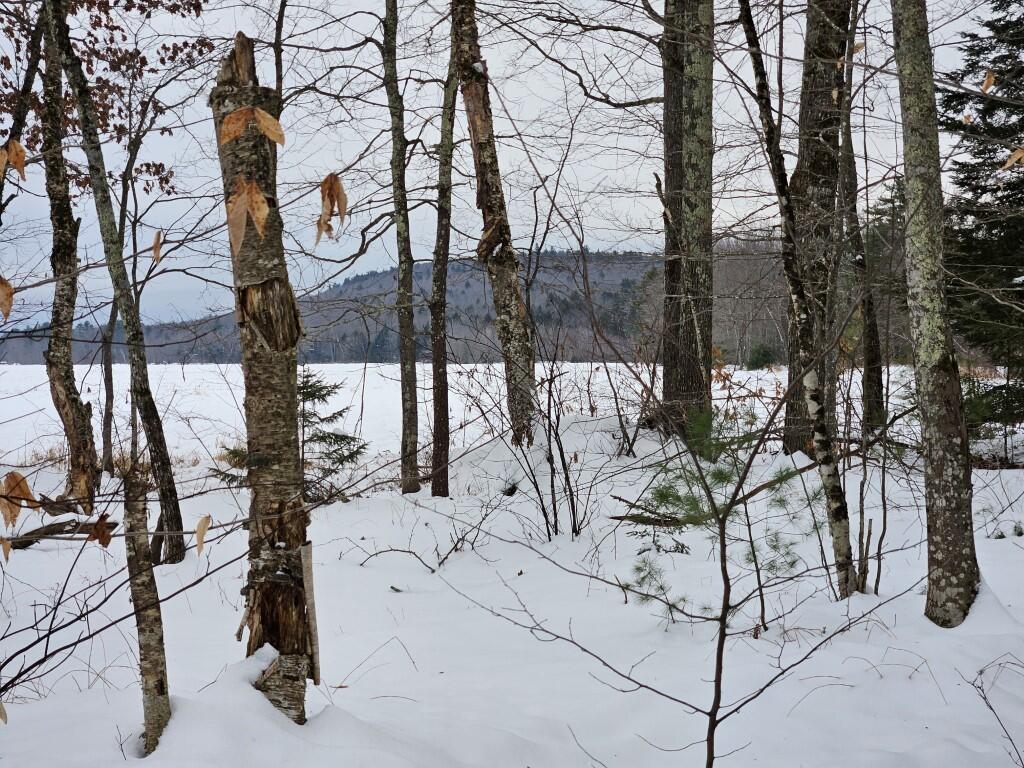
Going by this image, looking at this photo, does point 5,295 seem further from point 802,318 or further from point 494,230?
point 494,230

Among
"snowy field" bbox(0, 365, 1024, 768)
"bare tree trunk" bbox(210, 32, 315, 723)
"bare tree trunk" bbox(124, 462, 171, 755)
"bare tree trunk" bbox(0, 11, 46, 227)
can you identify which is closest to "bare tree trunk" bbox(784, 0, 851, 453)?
"snowy field" bbox(0, 365, 1024, 768)

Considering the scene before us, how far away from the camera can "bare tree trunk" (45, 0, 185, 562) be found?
4.90 meters

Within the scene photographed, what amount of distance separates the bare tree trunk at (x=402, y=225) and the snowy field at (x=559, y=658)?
7.52 feet

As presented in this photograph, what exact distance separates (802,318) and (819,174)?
356cm

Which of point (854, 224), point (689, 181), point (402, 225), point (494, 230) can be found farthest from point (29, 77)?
point (854, 224)

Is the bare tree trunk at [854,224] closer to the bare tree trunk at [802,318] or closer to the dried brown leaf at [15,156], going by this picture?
the bare tree trunk at [802,318]

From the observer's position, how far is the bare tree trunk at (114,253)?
4902mm

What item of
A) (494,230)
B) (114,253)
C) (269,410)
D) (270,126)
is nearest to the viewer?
(270,126)

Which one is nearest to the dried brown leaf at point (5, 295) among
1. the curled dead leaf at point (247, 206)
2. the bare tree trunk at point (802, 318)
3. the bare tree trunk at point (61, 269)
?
the curled dead leaf at point (247, 206)

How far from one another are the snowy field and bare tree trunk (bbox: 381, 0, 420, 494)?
7.52 ft

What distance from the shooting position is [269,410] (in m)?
2.13

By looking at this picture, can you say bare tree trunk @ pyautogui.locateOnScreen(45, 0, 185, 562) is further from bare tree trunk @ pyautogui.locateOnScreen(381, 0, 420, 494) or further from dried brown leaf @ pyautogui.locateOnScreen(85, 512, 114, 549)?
dried brown leaf @ pyautogui.locateOnScreen(85, 512, 114, 549)

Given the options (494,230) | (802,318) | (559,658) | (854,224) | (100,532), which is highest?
(494,230)

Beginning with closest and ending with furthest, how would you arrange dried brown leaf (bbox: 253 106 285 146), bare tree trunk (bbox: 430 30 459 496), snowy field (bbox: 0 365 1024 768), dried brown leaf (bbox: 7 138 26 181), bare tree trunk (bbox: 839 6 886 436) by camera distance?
dried brown leaf (bbox: 253 106 285 146) → dried brown leaf (bbox: 7 138 26 181) → snowy field (bbox: 0 365 1024 768) → bare tree trunk (bbox: 839 6 886 436) → bare tree trunk (bbox: 430 30 459 496)
